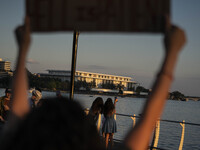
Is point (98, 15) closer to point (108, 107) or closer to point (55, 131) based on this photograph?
point (55, 131)

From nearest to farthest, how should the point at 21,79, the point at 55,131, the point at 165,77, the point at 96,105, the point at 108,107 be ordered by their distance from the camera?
the point at 55,131 < the point at 165,77 < the point at 21,79 < the point at 96,105 < the point at 108,107

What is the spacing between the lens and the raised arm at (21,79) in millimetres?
1151

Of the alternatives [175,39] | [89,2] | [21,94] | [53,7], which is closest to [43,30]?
[53,7]

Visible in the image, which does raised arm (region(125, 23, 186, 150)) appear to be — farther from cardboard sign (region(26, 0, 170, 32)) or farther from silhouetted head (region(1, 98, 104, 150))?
silhouetted head (region(1, 98, 104, 150))

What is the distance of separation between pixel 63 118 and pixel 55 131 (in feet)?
0.14

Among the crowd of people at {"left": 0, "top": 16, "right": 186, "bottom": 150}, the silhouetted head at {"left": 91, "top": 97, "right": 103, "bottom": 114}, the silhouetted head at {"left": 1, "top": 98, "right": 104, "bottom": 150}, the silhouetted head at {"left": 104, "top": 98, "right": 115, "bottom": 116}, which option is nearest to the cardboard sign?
the crowd of people at {"left": 0, "top": 16, "right": 186, "bottom": 150}

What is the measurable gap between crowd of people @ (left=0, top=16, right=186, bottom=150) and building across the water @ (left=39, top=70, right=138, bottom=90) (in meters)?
100

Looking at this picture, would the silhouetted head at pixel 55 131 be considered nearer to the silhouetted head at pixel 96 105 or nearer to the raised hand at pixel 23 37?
the raised hand at pixel 23 37

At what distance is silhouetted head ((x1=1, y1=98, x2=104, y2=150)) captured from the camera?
743 millimetres

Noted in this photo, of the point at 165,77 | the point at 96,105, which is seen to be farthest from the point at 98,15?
the point at 96,105

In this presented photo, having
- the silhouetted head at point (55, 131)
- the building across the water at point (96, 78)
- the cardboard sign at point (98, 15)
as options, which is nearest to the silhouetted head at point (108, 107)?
the cardboard sign at point (98, 15)

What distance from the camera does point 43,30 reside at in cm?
137

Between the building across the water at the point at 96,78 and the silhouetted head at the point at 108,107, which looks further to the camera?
the building across the water at the point at 96,78

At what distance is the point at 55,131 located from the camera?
76 centimetres
